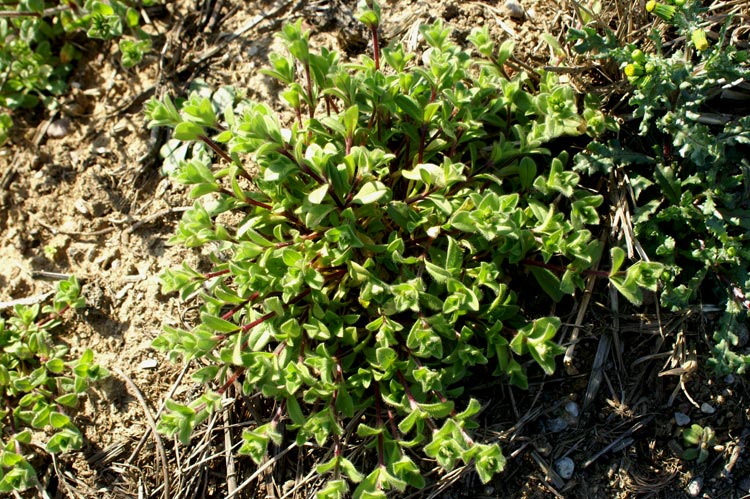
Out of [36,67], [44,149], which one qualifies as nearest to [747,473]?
[44,149]

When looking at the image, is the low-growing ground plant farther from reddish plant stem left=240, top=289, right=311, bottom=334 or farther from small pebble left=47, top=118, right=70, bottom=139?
reddish plant stem left=240, top=289, right=311, bottom=334

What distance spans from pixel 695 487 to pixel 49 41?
4.96m

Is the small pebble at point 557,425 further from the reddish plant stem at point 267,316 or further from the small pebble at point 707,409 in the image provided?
the reddish plant stem at point 267,316

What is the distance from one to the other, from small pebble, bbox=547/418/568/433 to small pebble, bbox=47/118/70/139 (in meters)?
3.64

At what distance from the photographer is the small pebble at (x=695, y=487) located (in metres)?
3.41

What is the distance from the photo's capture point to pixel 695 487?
341 centimetres

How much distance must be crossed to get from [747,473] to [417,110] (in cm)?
250

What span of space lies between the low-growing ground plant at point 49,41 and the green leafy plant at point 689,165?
289cm

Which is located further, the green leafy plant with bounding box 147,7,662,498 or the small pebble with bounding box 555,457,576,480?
the small pebble with bounding box 555,457,576,480

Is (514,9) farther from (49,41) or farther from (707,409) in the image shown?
(49,41)

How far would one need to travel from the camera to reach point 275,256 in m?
3.28

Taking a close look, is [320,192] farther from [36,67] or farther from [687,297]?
[36,67]

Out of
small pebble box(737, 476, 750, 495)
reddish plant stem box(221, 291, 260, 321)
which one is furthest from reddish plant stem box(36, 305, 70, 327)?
small pebble box(737, 476, 750, 495)

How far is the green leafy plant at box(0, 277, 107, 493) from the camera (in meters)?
3.64
